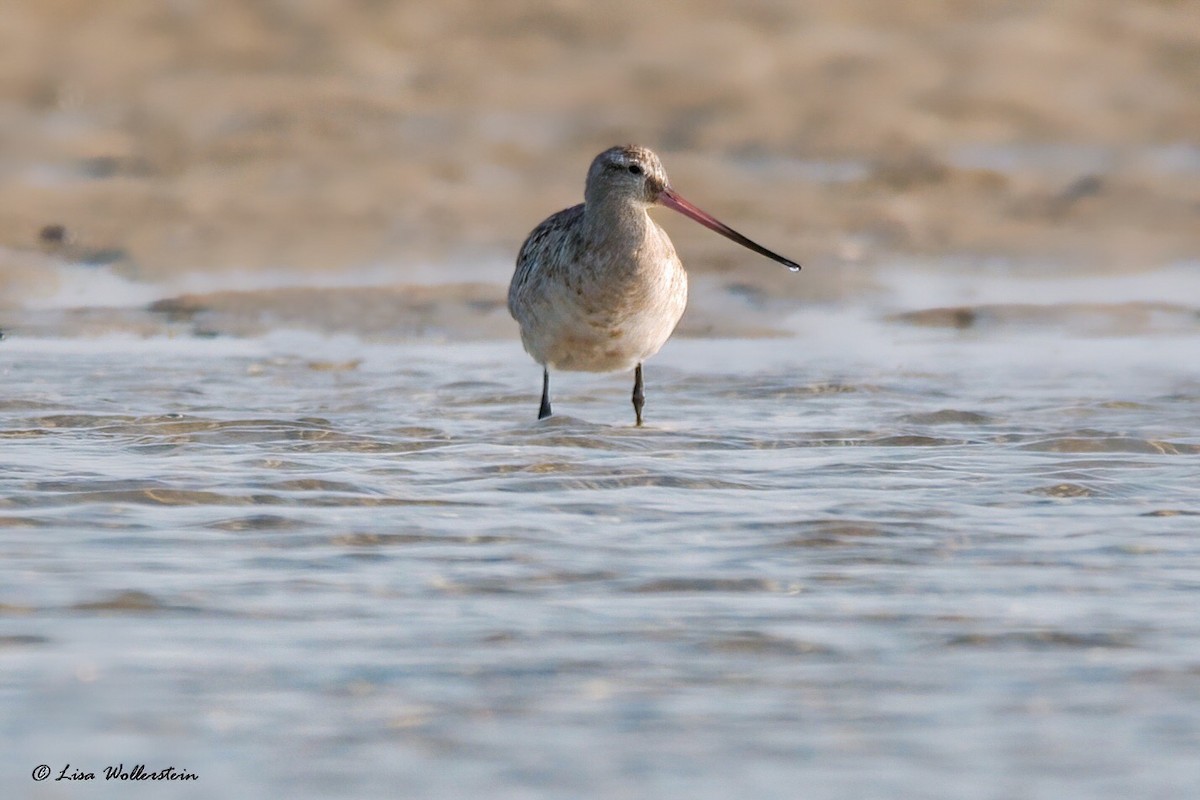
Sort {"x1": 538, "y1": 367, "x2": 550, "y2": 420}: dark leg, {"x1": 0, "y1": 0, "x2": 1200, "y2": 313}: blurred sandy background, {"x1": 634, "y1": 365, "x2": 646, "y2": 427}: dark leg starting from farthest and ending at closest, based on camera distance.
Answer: {"x1": 0, "y1": 0, "x2": 1200, "y2": 313}: blurred sandy background, {"x1": 634, "y1": 365, "x2": 646, "y2": 427}: dark leg, {"x1": 538, "y1": 367, "x2": 550, "y2": 420}: dark leg

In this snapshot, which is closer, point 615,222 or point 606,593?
point 606,593

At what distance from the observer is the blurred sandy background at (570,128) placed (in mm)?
10562

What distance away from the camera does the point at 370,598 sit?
4434mm

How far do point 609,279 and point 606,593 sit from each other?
292cm

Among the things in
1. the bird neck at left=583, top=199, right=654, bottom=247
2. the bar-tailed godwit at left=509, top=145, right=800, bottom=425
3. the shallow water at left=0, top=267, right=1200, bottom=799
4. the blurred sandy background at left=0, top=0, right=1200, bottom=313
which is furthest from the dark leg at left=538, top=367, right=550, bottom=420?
the blurred sandy background at left=0, top=0, right=1200, bottom=313

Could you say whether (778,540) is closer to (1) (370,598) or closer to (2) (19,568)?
(1) (370,598)

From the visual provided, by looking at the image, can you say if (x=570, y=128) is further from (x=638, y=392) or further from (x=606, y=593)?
(x=606, y=593)

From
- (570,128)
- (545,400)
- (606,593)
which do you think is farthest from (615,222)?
(570,128)

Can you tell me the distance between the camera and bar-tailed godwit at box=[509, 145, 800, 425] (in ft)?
24.0

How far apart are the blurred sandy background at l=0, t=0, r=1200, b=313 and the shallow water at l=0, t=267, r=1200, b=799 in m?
2.87

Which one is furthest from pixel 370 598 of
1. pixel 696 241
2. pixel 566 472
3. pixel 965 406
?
pixel 696 241

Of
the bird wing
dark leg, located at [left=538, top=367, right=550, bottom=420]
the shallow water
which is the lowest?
the shallow water

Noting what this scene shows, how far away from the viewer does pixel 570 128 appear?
11453 mm

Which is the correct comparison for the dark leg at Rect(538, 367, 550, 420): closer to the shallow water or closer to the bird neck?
the shallow water
